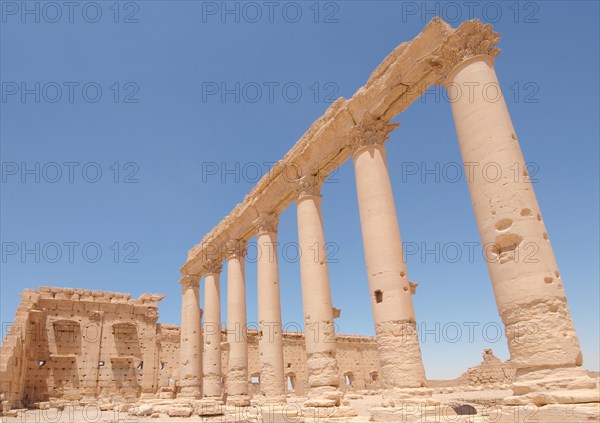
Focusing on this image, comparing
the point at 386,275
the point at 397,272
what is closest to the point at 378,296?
the point at 386,275

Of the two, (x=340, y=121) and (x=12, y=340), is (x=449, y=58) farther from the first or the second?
(x=12, y=340)

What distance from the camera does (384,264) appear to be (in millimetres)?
11312

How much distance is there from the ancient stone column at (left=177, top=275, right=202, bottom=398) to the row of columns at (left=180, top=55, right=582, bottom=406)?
5.06 metres

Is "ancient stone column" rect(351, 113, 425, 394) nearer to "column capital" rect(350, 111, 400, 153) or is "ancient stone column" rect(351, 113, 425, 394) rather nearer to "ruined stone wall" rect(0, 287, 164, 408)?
"column capital" rect(350, 111, 400, 153)

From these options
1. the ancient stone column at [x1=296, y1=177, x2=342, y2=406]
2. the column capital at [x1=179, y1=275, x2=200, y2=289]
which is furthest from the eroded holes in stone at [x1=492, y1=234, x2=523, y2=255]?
the column capital at [x1=179, y1=275, x2=200, y2=289]

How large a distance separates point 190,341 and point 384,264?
1557 cm

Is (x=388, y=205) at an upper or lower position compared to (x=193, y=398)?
upper

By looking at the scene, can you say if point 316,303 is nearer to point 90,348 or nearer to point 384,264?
point 384,264

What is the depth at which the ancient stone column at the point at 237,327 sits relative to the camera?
18.1 metres

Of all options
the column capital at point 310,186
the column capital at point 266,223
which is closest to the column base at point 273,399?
the column capital at point 266,223

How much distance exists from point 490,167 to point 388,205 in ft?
11.4

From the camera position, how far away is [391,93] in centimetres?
1236

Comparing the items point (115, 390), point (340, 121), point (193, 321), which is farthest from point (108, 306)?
point (340, 121)

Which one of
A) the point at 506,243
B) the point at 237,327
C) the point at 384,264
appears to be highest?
the point at 237,327
